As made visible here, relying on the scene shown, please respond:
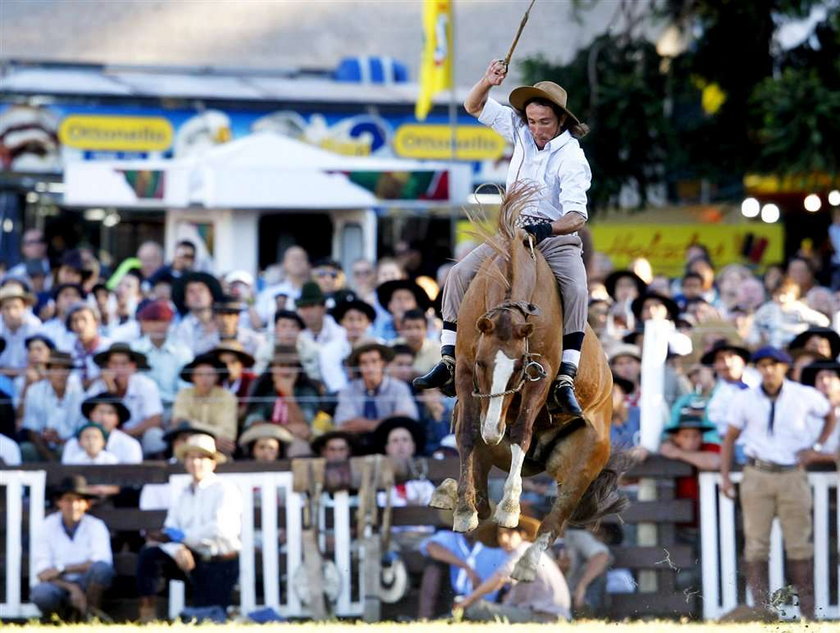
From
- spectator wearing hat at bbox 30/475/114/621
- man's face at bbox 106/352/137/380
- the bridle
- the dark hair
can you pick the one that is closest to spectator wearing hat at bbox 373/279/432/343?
the dark hair

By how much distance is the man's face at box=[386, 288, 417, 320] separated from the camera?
490 inches

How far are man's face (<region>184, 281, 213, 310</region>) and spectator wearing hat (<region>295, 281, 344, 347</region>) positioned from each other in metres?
0.70

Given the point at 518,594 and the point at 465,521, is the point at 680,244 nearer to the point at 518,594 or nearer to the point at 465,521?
the point at 518,594

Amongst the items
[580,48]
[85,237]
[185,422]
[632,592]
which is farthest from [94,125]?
[632,592]

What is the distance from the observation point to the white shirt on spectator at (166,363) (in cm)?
1187

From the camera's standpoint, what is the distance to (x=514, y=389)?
7.27 metres

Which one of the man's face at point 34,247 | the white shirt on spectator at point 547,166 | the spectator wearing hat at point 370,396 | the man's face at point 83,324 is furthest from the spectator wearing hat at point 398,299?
the man's face at point 34,247

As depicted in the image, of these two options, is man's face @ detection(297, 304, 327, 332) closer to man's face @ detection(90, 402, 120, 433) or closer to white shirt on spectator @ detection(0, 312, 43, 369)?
man's face @ detection(90, 402, 120, 433)

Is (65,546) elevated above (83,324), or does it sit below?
below

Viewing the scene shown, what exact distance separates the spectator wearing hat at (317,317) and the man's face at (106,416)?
165 centimetres

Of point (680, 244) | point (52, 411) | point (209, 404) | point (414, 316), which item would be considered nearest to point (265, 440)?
point (209, 404)

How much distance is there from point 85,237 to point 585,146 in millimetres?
8103

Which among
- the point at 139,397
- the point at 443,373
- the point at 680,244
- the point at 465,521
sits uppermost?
the point at 680,244

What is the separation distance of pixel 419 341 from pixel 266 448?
146 centimetres
